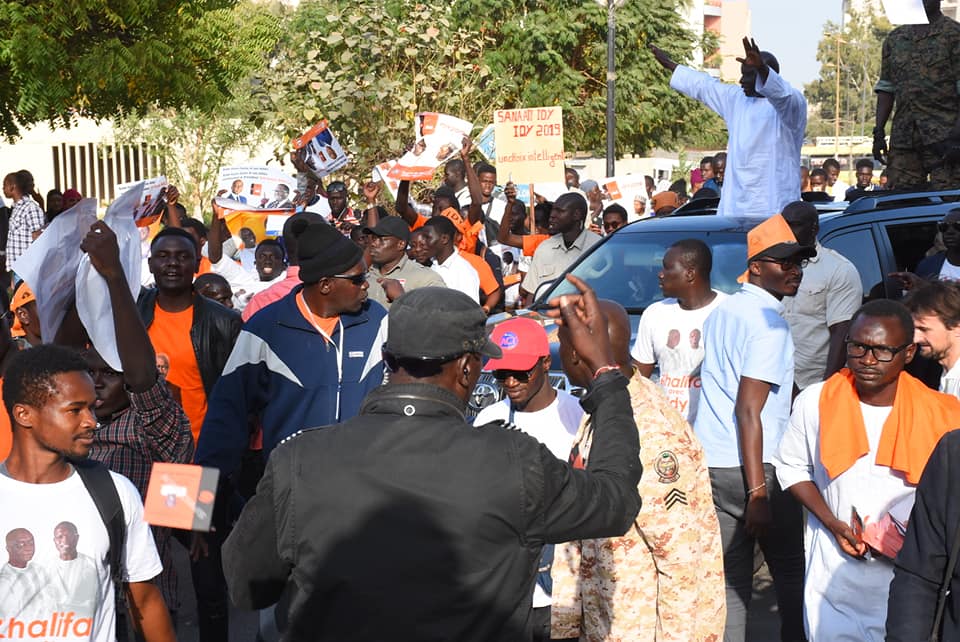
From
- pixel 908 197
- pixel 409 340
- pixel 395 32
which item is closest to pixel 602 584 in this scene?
pixel 409 340

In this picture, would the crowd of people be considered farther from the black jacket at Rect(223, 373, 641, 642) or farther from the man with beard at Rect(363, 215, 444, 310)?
the man with beard at Rect(363, 215, 444, 310)

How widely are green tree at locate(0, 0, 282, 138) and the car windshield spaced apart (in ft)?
25.9

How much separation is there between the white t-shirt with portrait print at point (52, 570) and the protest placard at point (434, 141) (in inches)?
391

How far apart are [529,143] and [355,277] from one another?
883 cm

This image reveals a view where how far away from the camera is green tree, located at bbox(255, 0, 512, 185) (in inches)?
815

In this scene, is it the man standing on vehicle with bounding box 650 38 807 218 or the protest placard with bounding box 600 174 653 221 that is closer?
the man standing on vehicle with bounding box 650 38 807 218

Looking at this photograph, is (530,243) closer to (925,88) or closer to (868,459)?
(925,88)

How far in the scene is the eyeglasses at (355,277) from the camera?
557cm

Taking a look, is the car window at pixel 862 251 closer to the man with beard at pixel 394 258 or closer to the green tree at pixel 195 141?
the man with beard at pixel 394 258

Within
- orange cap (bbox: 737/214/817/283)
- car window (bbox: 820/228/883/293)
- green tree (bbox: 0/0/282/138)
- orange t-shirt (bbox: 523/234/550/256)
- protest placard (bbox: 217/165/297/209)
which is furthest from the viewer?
green tree (bbox: 0/0/282/138)

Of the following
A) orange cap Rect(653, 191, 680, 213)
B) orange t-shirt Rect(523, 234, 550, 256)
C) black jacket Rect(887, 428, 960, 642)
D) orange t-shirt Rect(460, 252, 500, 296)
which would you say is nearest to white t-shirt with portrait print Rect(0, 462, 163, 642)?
black jacket Rect(887, 428, 960, 642)

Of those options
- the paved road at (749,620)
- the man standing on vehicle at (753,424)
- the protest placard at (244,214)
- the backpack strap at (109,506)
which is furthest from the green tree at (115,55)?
the backpack strap at (109,506)

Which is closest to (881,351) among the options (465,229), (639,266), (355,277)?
(355,277)

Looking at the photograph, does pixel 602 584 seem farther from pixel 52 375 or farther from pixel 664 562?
pixel 52 375
